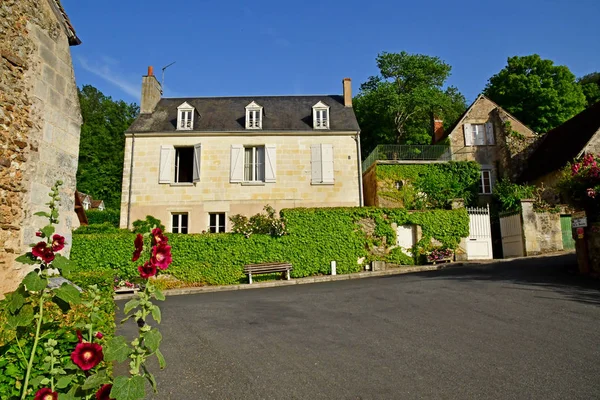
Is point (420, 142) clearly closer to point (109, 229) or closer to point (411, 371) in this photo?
point (109, 229)

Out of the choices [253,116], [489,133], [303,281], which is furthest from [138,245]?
[489,133]

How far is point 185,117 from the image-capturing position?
755 inches

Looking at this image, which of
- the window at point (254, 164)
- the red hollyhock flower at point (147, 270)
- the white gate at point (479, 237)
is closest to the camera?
the red hollyhock flower at point (147, 270)

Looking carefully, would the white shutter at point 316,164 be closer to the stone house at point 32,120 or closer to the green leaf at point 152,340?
the stone house at point 32,120

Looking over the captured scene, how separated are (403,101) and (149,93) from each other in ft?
55.7

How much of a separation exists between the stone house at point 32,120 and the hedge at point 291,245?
7.31 metres

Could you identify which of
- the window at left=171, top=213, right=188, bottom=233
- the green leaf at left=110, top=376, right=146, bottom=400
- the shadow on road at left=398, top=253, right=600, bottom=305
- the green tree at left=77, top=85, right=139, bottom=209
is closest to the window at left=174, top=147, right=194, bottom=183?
the window at left=171, top=213, right=188, bottom=233

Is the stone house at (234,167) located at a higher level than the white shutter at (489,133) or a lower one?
lower

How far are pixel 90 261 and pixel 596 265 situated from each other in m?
14.8

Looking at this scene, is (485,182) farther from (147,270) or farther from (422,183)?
(147,270)

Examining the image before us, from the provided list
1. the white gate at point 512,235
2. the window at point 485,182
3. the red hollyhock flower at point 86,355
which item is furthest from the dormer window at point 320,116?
the red hollyhock flower at point 86,355

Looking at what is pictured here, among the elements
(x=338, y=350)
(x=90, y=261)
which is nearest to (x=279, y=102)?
(x=90, y=261)

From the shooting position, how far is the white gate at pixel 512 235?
16.7 m

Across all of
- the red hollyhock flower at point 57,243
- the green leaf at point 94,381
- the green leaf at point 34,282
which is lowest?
the green leaf at point 94,381
